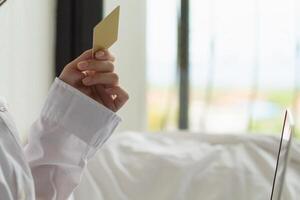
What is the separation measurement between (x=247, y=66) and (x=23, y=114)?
30.2 inches

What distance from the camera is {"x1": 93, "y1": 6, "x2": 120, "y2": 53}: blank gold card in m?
0.76

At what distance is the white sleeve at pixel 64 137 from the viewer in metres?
→ 0.89

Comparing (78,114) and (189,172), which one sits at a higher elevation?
(78,114)

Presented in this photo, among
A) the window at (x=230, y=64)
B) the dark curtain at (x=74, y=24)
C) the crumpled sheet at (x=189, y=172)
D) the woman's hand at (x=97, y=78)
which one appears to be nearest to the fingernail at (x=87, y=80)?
the woman's hand at (x=97, y=78)

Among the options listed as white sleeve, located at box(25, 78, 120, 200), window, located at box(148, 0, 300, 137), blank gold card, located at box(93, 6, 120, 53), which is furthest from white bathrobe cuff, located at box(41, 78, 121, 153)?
window, located at box(148, 0, 300, 137)

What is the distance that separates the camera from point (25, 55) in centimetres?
153

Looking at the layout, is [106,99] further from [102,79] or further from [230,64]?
[230,64]

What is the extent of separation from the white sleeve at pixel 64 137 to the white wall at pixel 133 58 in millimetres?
905

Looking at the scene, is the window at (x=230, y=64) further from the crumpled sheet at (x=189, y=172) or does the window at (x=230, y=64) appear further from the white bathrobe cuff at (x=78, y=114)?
the white bathrobe cuff at (x=78, y=114)

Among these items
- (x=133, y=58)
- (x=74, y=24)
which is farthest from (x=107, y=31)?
(x=133, y=58)

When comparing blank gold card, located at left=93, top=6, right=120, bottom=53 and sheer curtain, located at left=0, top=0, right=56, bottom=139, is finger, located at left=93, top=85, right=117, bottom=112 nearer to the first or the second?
blank gold card, located at left=93, top=6, right=120, bottom=53

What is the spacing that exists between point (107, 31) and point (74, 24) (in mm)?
963

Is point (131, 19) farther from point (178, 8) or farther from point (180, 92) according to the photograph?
point (180, 92)

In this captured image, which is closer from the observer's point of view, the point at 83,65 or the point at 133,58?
the point at 83,65
